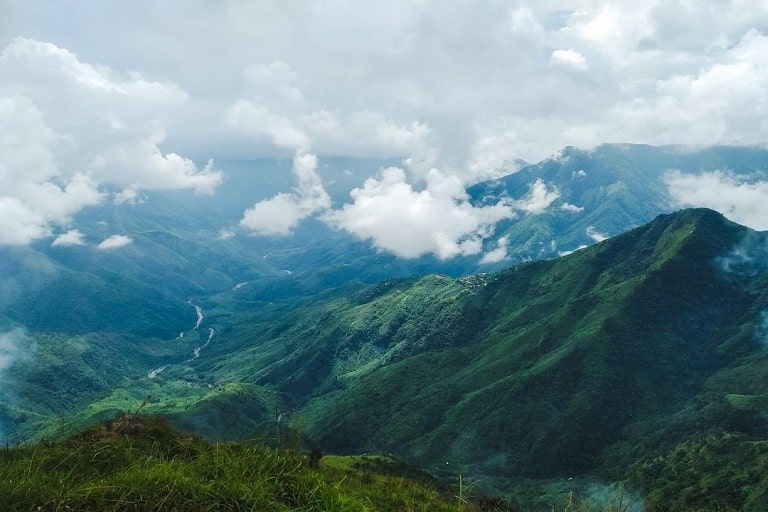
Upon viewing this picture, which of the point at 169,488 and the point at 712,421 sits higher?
the point at 169,488

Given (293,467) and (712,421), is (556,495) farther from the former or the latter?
(293,467)

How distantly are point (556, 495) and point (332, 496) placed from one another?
176m

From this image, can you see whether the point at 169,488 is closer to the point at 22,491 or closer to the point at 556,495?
the point at 22,491

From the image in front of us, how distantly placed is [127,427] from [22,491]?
823 centimetres

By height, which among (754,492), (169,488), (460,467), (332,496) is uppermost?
(169,488)

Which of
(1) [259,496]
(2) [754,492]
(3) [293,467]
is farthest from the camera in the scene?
(2) [754,492]

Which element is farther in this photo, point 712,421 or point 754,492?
point 712,421

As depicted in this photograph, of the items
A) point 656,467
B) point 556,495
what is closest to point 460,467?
point 556,495

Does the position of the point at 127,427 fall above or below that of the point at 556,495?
above

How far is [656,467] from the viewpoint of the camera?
164m

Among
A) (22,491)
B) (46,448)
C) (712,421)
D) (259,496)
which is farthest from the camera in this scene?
(712,421)

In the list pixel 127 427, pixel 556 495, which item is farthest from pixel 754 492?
pixel 127 427

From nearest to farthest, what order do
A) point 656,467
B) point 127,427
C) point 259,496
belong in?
point 259,496, point 127,427, point 656,467

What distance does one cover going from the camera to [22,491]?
959 cm
